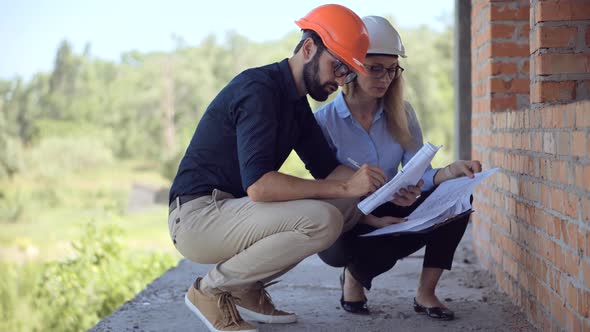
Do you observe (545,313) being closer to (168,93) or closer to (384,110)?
(384,110)

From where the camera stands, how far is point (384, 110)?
3605 mm

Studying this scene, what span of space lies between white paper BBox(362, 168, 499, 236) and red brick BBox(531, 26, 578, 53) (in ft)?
1.70

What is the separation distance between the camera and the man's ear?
9.88 ft

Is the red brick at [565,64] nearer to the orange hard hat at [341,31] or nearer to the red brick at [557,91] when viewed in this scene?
the red brick at [557,91]

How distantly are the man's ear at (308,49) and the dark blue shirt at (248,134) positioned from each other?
88 millimetres

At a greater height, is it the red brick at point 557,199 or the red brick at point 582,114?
the red brick at point 582,114

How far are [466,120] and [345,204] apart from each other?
10.7ft

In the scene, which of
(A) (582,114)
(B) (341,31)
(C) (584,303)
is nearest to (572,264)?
(C) (584,303)

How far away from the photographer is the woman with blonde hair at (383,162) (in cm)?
337

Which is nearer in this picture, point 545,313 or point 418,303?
point 545,313

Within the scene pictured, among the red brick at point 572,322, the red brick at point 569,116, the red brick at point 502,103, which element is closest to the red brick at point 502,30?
the red brick at point 502,103

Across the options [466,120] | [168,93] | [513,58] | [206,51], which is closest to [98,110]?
[168,93]

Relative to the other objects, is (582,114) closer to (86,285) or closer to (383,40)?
(383,40)

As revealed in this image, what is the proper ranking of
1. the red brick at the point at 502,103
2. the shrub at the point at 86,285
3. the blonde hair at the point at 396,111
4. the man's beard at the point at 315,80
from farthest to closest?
the shrub at the point at 86,285 < the red brick at the point at 502,103 < the blonde hair at the point at 396,111 < the man's beard at the point at 315,80
